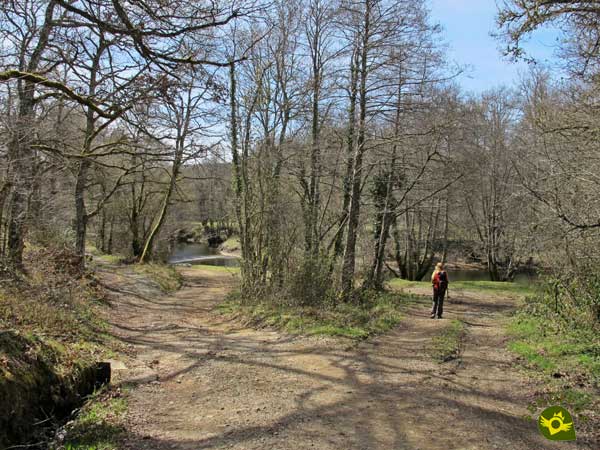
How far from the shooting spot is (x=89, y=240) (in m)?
33.8

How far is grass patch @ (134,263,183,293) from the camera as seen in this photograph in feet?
63.2

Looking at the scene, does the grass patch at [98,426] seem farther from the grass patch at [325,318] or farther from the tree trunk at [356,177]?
the tree trunk at [356,177]

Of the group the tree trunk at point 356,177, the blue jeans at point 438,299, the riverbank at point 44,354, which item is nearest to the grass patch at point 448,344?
the blue jeans at point 438,299

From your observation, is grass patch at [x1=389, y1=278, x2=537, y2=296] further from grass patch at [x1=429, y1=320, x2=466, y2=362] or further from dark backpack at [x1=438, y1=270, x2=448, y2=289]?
grass patch at [x1=429, y1=320, x2=466, y2=362]

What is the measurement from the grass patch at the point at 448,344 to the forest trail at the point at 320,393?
0.18 m

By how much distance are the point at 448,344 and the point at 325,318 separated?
2.82 m

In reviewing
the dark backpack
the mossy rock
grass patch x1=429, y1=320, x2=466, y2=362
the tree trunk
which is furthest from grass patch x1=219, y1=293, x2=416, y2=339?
the mossy rock

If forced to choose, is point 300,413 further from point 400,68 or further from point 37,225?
point 37,225

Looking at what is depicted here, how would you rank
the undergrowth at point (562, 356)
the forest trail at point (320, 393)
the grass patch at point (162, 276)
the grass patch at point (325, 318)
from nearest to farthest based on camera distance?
the forest trail at point (320, 393) → the undergrowth at point (562, 356) → the grass patch at point (325, 318) → the grass patch at point (162, 276)

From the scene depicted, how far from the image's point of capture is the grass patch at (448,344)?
792 cm

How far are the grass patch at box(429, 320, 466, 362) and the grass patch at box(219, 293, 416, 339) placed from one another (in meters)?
1.30

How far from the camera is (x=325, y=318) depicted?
10.2m

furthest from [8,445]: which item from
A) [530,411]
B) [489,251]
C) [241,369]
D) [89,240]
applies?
[89,240]

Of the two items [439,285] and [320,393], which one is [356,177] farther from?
[320,393]
